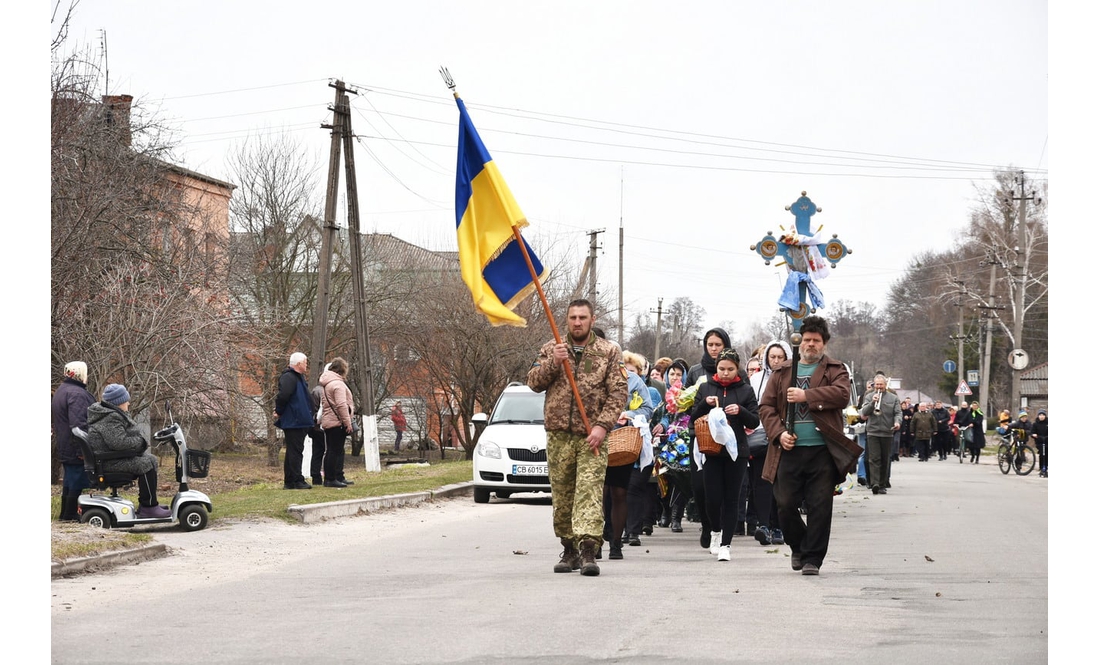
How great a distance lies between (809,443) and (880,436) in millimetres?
13988

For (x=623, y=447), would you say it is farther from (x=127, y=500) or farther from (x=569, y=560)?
(x=127, y=500)

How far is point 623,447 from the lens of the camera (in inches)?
438

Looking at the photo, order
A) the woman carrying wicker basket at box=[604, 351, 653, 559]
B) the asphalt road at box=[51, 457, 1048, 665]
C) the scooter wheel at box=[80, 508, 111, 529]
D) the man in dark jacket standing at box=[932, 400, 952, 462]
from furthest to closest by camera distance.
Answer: the man in dark jacket standing at box=[932, 400, 952, 462] → the scooter wheel at box=[80, 508, 111, 529] → the woman carrying wicker basket at box=[604, 351, 653, 559] → the asphalt road at box=[51, 457, 1048, 665]

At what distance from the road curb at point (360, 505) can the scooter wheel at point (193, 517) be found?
1584 mm

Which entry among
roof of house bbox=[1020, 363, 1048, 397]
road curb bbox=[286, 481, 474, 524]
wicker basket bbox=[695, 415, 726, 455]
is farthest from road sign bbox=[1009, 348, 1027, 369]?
roof of house bbox=[1020, 363, 1048, 397]

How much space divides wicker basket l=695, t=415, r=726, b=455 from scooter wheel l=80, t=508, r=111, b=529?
548 centimetres

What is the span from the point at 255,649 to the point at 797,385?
484 cm

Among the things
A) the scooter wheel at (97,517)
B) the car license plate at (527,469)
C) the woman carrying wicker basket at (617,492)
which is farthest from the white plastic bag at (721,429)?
the car license plate at (527,469)

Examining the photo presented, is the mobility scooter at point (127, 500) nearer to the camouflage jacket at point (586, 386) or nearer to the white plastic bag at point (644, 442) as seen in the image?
the white plastic bag at point (644, 442)

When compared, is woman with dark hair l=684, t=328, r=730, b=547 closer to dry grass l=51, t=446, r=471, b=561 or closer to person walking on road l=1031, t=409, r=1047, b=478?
dry grass l=51, t=446, r=471, b=561

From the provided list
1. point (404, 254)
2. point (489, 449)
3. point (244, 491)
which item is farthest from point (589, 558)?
point (404, 254)

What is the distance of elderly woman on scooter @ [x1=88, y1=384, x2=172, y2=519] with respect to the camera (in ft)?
42.4

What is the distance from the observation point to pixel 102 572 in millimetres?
10195
